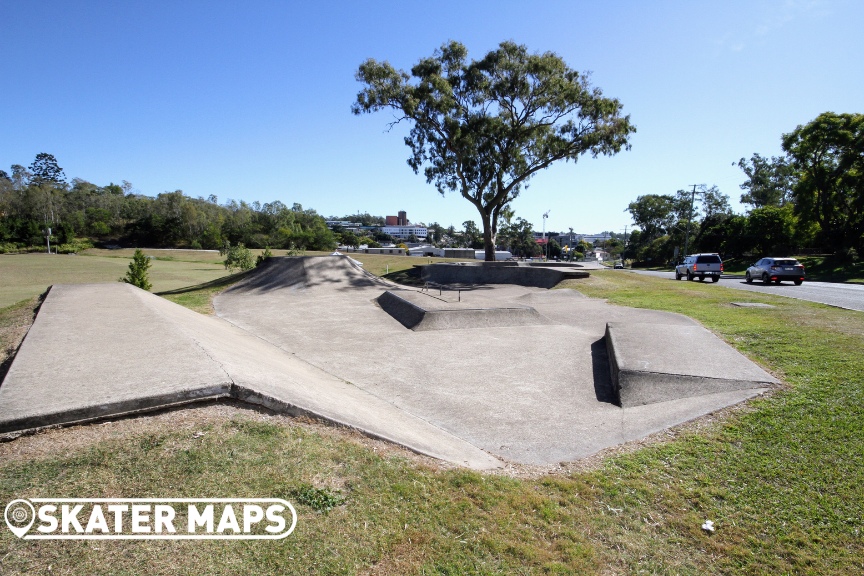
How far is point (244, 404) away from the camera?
4500mm

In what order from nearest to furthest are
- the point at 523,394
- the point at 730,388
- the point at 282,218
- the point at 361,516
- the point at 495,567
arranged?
the point at 495,567 < the point at 361,516 < the point at 730,388 < the point at 523,394 < the point at 282,218

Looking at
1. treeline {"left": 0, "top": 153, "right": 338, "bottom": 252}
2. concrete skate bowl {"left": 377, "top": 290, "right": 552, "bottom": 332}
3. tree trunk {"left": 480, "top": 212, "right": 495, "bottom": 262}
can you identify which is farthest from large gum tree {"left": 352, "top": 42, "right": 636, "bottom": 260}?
treeline {"left": 0, "top": 153, "right": 338, "bottom": 252}

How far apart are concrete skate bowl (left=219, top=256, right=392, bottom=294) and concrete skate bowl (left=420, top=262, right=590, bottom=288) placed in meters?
7.60

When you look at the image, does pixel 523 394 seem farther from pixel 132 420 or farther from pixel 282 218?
pixel 282 218

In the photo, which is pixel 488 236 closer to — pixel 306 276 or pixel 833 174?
pixel 306 276

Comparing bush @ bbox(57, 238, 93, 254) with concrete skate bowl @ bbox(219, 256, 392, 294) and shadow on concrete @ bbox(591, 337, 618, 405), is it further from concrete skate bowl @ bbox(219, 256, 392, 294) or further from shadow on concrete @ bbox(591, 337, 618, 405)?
shadow on concrete @ bbox(591, 337, 618, 405)

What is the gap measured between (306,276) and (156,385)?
16.8 metres

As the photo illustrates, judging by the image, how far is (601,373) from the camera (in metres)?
8.30

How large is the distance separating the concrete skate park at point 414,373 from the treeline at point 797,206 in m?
33.7

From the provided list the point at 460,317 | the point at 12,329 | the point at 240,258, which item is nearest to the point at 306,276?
the point at 460,317

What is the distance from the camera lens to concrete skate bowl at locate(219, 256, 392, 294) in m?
19.6

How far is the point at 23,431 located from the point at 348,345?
6773 mm

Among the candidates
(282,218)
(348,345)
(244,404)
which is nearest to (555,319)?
(348,345)

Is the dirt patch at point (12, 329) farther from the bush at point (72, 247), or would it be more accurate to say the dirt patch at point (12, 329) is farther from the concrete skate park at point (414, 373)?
the bush at point (72, 247)
